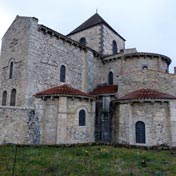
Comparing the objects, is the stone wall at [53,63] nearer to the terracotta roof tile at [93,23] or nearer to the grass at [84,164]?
the terracotta roof tile at [93,23]

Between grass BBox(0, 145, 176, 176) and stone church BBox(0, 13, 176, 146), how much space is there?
14.6 feet

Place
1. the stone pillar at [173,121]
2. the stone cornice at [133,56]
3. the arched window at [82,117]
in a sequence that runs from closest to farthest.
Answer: the stone pillar at [173,121] < the arched window at [82,117] < the stone cornice at [133,56]

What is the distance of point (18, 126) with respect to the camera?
16484 mm

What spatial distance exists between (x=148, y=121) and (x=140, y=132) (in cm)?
104

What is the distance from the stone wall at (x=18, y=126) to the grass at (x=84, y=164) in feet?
11.9

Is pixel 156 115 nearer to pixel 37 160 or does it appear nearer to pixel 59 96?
pixel 59 96

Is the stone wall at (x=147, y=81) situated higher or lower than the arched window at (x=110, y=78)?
lower

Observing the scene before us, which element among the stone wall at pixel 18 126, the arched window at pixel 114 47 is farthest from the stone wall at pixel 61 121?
the arched window at pixel 114 47

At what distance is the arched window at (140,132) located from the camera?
56.5 feet

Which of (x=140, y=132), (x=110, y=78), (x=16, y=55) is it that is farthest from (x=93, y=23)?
(x=140, y=132)

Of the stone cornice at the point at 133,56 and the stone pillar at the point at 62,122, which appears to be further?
the stone cornice at the point at 133,56

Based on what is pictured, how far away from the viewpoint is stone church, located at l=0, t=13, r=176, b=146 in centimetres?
1691

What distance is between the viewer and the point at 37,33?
64.7ft

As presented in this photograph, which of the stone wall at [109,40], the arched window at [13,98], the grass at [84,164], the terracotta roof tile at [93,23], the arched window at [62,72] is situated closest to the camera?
the grass at [84,164]
